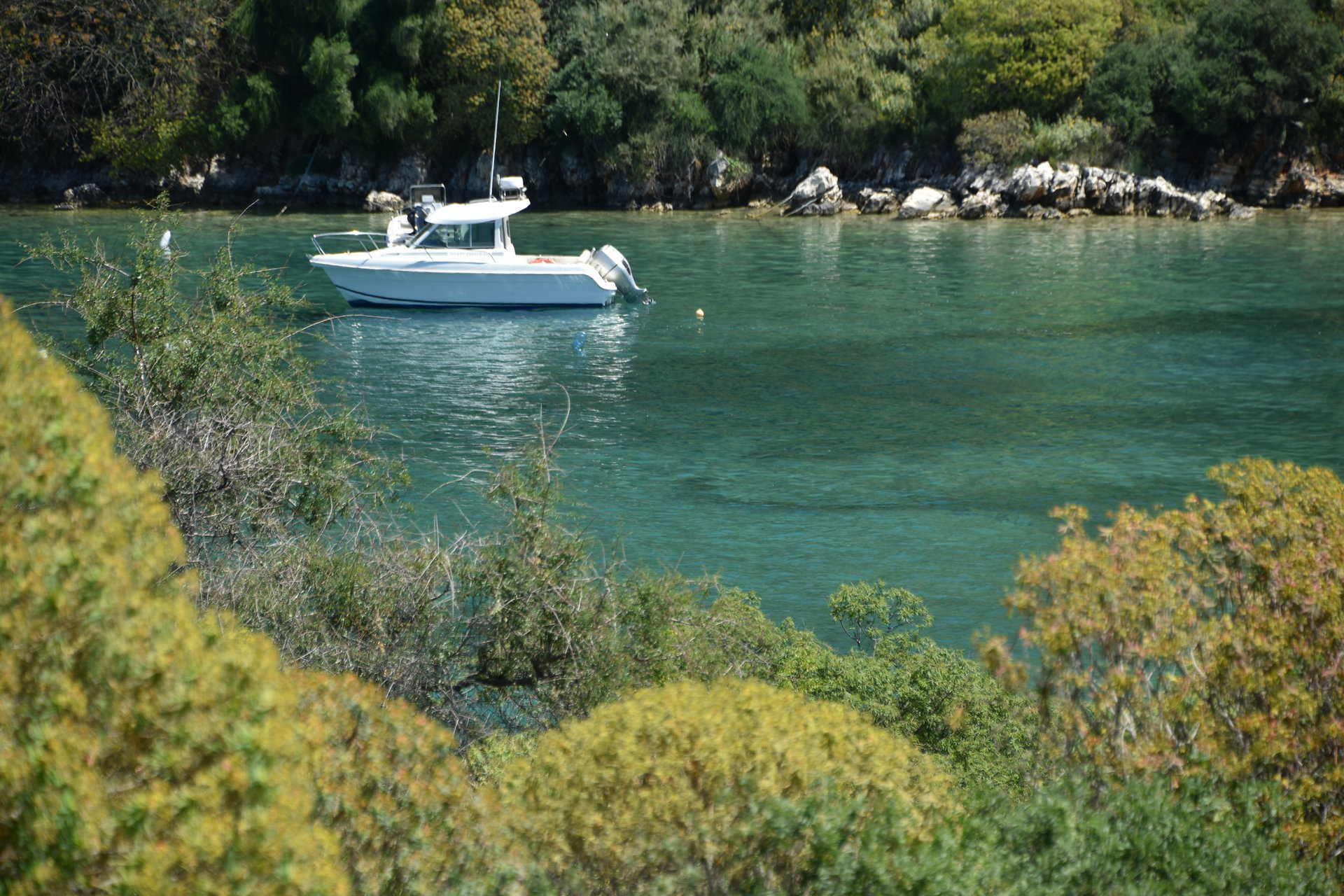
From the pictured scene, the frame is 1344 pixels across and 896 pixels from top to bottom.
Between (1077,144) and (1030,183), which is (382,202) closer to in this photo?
(1030,183)

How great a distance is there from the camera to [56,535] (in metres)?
4.14

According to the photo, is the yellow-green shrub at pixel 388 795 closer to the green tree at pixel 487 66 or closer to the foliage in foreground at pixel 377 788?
the foliage in foreground at pixel 377 788

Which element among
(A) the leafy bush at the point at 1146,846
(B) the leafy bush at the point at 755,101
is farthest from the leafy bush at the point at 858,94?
(A) the leafy bush at the point at 1146,846

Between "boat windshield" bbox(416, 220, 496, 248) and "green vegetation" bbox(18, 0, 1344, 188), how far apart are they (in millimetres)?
22655

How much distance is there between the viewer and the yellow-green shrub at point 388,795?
5484 millimetres

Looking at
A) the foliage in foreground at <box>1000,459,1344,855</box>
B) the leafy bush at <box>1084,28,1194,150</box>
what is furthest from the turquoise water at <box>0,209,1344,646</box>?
the leafy bush at <box>1084,28,1194,150</box>

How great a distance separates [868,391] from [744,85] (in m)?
36.9

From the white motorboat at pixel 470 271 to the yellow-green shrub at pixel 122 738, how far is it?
30.4 meters

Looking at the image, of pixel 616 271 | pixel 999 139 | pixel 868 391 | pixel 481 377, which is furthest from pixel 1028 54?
pixel 481 377

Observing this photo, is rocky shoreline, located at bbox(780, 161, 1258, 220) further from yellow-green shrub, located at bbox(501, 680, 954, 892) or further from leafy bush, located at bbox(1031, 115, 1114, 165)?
yellow-green shrub, located at bbox(501, 680, 954, 892)

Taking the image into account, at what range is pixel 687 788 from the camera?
5.80 m

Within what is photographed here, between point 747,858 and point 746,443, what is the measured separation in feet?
54.3

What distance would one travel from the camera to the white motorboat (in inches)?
1341

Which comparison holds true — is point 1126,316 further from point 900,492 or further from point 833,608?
point 833,608
